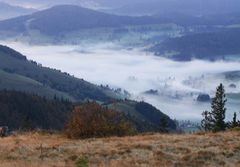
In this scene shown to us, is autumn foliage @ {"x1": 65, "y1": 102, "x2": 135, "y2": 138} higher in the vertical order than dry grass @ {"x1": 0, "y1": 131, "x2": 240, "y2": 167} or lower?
higher

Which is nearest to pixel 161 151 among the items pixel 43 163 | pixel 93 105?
pixel 43 163

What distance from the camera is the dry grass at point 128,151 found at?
31516 mm

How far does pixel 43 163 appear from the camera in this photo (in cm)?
3123

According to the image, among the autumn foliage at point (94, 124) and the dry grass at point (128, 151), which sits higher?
the autumn foliage at point (94, 124)

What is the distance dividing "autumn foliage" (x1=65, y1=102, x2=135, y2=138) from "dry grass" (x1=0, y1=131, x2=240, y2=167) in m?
2.53

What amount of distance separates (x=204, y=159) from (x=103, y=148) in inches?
276

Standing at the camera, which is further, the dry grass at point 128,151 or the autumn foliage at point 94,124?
the autumn foliage at point 94,124

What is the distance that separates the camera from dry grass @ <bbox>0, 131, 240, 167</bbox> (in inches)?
1241

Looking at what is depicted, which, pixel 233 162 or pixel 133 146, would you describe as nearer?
pixel 233 162

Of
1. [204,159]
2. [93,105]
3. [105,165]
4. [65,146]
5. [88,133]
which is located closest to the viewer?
[105,165]

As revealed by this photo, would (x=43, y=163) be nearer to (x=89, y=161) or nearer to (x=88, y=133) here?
(x=89, y=161)

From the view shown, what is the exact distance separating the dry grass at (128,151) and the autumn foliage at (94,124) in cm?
253

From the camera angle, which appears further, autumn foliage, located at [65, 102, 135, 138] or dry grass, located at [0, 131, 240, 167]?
autumn foliage, located at [65, 102, 135, 138]

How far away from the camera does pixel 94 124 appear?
1766 inches
